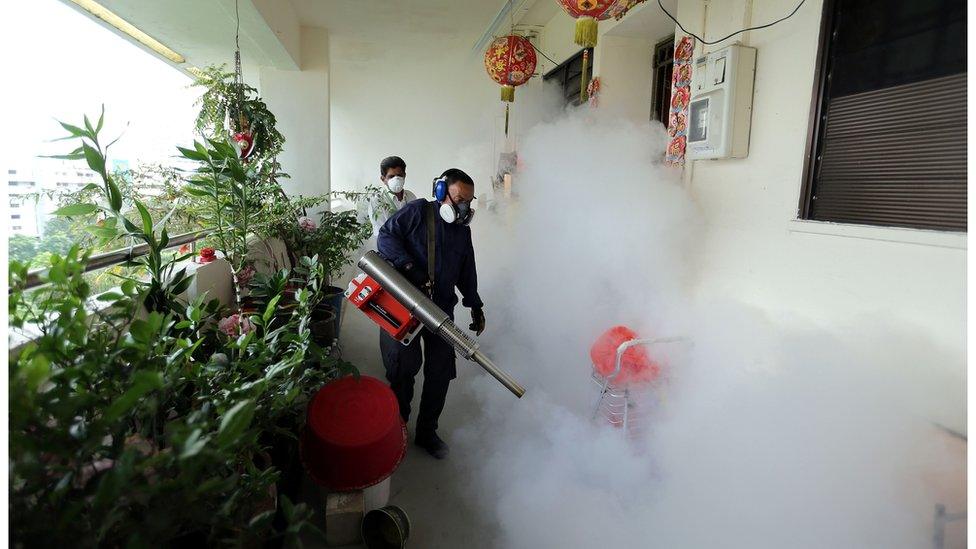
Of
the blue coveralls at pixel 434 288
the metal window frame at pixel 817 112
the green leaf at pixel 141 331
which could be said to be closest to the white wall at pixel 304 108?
the blue coveralls at pixel 434 288

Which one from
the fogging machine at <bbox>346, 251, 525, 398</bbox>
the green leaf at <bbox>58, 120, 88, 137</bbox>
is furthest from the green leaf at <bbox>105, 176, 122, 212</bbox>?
the fogging machine at <bbox>346, 251, 525, 398</bbox>

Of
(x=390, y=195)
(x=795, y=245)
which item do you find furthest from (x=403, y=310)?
(x=390, y=195)

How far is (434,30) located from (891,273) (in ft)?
17.6

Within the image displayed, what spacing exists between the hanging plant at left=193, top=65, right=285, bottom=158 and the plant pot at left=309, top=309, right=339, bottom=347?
1.48 m

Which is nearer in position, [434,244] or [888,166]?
[888,166]

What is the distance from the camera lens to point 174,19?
150 inches

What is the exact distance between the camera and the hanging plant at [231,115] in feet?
12.2

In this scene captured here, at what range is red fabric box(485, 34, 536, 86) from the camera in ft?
12.9

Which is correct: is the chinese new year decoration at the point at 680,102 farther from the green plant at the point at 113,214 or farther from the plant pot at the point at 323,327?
the green plant at the point at 113,214

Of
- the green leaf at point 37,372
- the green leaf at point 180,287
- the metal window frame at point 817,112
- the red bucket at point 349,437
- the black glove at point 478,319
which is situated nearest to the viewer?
the green leaf at point 37,372

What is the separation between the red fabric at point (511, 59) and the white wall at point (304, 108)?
8.47 feet

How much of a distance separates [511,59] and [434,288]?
7.87ft

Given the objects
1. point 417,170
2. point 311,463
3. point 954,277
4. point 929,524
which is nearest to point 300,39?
point 417,170

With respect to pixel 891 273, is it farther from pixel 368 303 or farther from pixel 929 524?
pixel 368 303
